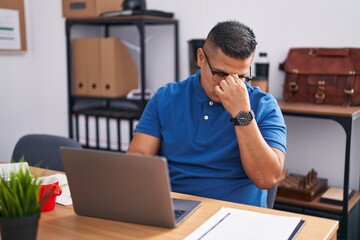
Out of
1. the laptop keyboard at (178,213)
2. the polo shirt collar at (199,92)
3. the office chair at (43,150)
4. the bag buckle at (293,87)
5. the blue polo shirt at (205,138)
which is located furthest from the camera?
the bag buckle at (293,87)

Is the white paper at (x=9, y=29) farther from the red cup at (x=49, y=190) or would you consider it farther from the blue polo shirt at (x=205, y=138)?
the red cup at (x=49, y=190)

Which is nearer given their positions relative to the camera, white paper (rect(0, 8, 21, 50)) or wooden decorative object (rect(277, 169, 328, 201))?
wooden decorative object (rect(277, 169, 328, 201))

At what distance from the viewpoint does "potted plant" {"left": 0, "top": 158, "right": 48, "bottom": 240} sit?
3.08 feet

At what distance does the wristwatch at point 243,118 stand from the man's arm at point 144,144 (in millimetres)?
358

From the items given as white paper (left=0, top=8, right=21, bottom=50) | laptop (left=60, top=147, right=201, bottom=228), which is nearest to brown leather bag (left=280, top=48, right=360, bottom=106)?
laptop (left=60, top=147, right=201, bottom=228)

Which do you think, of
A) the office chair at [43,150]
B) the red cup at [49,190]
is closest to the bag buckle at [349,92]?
the office chair at [43,150]

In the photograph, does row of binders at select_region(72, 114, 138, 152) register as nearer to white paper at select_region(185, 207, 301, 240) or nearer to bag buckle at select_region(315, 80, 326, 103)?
bag buckle at select_region(315, 80, 326, 103)

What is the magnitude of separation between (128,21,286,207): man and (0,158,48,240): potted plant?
73cm

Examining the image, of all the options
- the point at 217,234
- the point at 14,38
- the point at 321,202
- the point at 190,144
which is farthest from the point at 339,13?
the point at 14,38

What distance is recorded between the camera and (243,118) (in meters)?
1.49

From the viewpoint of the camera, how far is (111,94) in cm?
311

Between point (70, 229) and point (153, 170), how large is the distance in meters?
0.29

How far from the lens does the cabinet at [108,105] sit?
296cm

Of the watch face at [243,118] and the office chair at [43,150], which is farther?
the office chair at [43,150]
